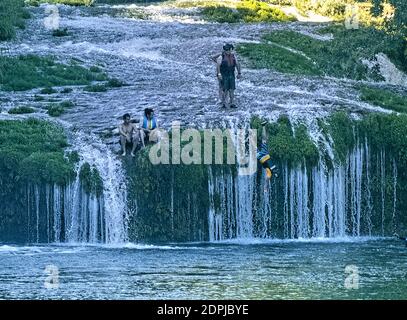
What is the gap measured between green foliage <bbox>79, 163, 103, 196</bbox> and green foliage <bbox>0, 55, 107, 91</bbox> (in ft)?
37.5

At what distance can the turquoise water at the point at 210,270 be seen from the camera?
121ft

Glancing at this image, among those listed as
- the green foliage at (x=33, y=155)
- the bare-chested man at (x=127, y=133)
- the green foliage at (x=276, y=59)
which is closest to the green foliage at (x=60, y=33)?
the green foliage at (x=276, y=59)

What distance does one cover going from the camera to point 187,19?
243 ft

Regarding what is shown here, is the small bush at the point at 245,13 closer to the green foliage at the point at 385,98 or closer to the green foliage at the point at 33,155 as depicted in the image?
the green foliage at the point at 385,98

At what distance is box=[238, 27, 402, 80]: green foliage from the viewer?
5953cm

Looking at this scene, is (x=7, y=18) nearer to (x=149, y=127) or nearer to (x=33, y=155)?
(x=149, y=127)

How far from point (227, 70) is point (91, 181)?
242 inches

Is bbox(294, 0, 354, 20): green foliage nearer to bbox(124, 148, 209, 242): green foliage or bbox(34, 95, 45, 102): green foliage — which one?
bbox(34, 95, 45, 102): green foliage

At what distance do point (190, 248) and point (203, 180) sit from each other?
10.9 ft

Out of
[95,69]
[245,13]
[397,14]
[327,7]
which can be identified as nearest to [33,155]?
[95,69]
